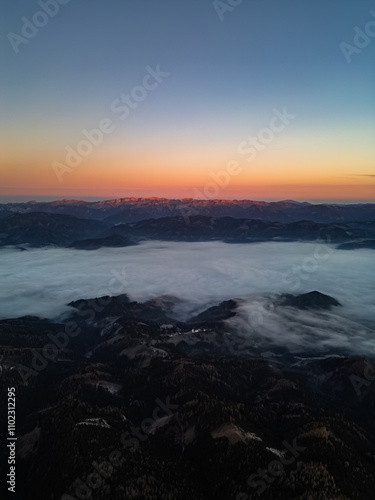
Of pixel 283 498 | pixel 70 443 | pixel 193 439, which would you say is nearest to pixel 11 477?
pixel 70 443

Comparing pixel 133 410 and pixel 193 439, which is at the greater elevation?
pixel 193 439

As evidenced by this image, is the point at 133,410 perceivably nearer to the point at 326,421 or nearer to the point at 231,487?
the point at 231,487

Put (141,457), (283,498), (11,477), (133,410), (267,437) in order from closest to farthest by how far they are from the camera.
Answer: (283,498), (141,457), (11,477), (267,437), (133,410)

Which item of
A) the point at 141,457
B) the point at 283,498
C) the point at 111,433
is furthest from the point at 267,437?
the point at 111,433

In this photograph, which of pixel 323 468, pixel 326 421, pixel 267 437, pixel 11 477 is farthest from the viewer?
pixel 326 421

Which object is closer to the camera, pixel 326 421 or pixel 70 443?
pixel 70 443

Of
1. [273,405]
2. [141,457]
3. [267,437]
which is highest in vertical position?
[141,457]

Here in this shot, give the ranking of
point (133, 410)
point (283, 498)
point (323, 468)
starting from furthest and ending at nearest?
point (133, 410) → point (323, 468) → point (283, 498)

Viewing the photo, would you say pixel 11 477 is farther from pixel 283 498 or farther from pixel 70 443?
pixel 283 498

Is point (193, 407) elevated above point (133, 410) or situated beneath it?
elevated above
